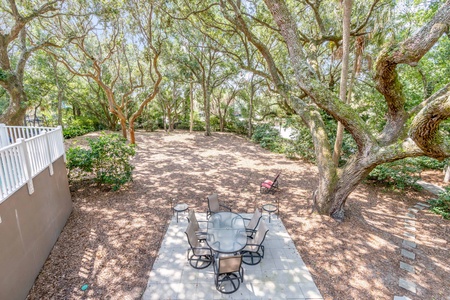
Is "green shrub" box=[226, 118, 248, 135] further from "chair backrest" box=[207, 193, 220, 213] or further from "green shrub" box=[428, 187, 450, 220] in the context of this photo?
"chair backrest" box=[207, 193, 220, 213]

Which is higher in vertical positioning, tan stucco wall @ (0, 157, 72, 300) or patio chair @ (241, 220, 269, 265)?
tan stucco wall @ (0, 157, 72, 300)

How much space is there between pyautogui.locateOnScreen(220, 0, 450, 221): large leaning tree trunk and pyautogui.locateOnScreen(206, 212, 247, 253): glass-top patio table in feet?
8.40

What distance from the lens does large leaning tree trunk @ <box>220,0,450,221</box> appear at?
136 inches

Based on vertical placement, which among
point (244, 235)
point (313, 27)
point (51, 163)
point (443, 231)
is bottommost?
point (443, 231)

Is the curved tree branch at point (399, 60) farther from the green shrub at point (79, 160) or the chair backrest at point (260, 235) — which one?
the green shrub at point (79, 160)

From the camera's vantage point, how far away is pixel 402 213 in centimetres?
624

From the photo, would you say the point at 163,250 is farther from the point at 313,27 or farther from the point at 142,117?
the point at 142,117

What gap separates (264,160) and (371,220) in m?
6.09

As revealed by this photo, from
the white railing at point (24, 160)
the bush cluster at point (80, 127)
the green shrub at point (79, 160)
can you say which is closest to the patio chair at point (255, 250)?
the white railing at point (24, 160)

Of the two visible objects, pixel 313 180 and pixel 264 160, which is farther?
pixel 264 160

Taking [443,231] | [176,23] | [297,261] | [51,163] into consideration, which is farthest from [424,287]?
[176,23]

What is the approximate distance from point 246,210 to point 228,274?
2568 millimetres

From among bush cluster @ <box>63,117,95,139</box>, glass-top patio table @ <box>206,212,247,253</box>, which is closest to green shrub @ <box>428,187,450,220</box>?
glass-top patio table @ <box>206,212,247,253</box>

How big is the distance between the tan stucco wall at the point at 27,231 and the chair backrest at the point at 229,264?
9.86 ft
